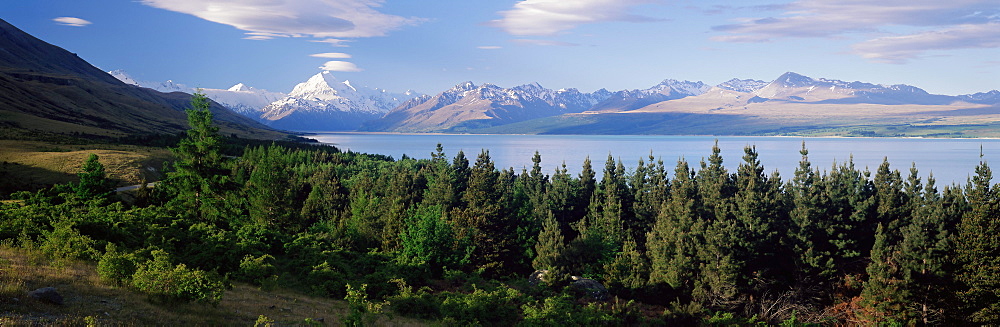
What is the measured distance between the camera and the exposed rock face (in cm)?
1969

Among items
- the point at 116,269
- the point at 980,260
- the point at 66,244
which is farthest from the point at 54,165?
the point at 980,260

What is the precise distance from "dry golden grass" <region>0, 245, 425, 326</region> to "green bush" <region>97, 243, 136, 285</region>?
39 centimetres

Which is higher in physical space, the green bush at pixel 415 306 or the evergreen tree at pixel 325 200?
the evergreen tree at pixel 325 200

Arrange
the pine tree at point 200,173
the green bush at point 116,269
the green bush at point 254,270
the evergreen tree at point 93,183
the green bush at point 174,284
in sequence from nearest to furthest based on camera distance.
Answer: the green bush at point 174,284 < the green bush at point 116,269 < the green bush at point 254,270 < the evergreen tree at point 93,183 < the pine tree at point 200,173

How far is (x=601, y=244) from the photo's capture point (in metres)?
60.1

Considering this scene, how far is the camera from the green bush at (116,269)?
77.5 ft

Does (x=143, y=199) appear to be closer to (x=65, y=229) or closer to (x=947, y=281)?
(x=65, y=229)

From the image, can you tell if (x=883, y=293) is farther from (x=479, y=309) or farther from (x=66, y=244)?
(x=66, y=244)

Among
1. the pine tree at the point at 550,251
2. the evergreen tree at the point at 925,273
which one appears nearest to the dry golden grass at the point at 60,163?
the pine tree at the point at 550,251

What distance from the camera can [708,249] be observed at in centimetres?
5194

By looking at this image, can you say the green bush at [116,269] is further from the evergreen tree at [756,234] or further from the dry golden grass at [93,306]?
the evergreen tree at [756,234]

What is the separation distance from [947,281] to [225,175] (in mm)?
65111

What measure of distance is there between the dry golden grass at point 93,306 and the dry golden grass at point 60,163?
186 feet

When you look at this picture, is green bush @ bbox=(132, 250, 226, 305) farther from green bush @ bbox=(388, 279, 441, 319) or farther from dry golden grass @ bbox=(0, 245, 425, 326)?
green bush @ bbox=(388, 279, 441, 319)
